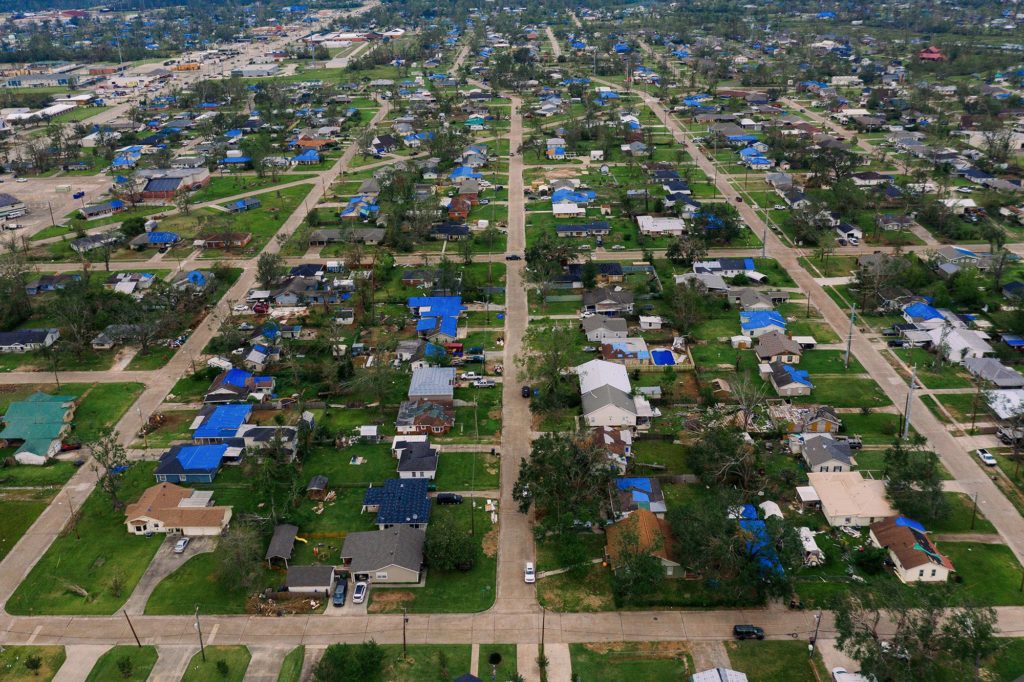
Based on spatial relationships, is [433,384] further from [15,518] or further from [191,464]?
[15,518]

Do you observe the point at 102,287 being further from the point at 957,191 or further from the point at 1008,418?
the point at 957,191

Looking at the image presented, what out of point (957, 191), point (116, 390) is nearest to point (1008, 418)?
point (957, 191)

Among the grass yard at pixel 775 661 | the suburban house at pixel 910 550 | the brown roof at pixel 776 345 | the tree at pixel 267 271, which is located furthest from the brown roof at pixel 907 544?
the tree at pixel 267 271

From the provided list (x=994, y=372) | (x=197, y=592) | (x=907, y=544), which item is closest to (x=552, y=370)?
(x=907, y=544)

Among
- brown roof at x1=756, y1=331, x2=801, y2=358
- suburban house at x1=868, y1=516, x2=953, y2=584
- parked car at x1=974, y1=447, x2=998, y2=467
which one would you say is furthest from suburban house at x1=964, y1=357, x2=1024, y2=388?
suburban house at x1=868, y1=516, x2=953, y2=584

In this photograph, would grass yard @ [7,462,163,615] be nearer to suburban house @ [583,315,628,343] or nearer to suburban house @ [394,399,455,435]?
suburban house @ [394,399,455,435]

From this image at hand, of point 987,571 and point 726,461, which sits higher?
point 726,461

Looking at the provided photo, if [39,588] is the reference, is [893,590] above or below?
above
